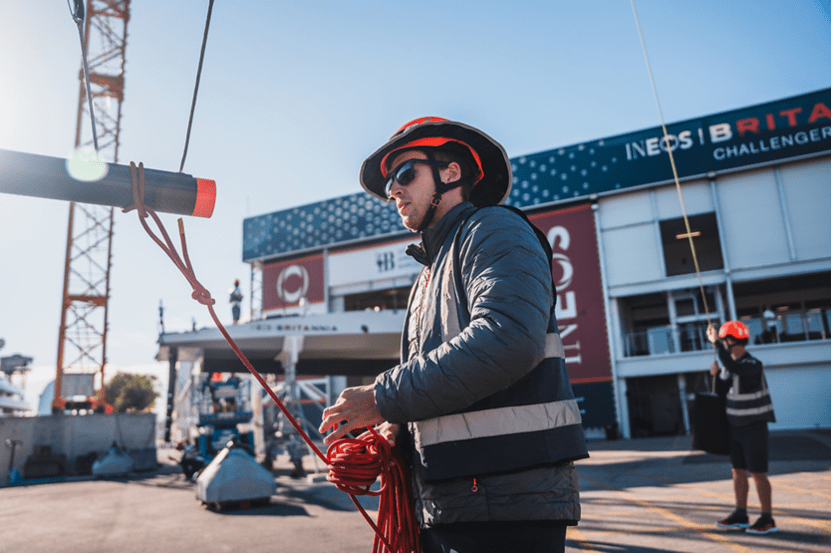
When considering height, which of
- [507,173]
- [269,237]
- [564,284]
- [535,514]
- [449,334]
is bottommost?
[535,514]

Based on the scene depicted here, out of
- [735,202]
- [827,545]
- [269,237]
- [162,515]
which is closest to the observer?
[827,545]

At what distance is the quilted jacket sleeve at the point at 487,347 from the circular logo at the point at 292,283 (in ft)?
107

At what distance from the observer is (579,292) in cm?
2614

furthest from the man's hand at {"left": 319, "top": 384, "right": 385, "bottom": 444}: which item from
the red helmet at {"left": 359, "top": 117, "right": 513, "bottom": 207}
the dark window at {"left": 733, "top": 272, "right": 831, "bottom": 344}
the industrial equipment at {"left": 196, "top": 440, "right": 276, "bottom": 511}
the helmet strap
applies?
the dark window at {"left": 733, "top": 272, "right": 831, "bottom": 344}

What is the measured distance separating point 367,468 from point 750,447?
4918mm

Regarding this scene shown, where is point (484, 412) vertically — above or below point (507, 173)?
below

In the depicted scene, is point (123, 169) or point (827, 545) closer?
point (123, 169)

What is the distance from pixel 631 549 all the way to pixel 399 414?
14.6 feet

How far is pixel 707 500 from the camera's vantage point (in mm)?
6906

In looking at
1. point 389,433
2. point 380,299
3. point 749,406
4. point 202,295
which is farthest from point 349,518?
point 380,299

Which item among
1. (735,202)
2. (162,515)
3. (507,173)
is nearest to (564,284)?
(735,202)

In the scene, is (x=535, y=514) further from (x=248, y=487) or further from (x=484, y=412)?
(x=248, y=487)

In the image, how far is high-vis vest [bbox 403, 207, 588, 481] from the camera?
1.39 meters

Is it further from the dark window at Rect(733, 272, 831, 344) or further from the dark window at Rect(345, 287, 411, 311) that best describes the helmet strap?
the dark window at Rect(345, 287, 411, 311)
